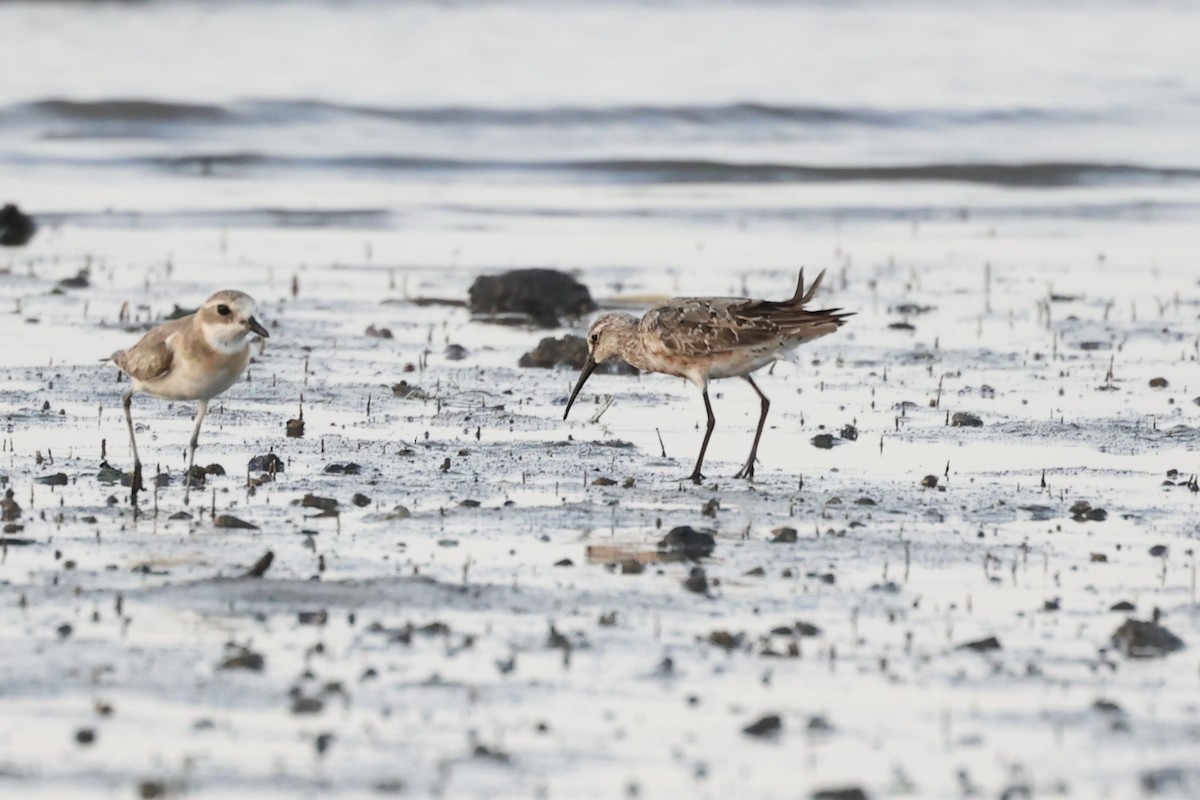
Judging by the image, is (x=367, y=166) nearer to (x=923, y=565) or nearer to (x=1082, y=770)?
(x=923, y=565)

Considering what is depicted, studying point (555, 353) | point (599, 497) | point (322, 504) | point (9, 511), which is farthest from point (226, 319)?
point (555, 353)

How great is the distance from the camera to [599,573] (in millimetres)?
9711

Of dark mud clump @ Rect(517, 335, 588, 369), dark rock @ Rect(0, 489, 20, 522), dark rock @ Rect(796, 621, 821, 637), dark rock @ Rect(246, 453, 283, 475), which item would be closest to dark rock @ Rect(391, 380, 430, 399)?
dark mud clump @ Rect(517, 335, 588, 369)

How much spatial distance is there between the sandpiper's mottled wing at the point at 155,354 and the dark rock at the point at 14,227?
12.0 meters

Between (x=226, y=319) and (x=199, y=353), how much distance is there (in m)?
0.25

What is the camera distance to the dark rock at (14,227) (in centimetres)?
2327

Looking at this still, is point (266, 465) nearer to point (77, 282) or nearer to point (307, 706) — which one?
point (307, 706)

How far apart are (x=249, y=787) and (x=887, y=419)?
26.6ft

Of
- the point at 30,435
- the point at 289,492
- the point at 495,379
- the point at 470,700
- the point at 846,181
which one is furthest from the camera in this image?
the point at 846,181

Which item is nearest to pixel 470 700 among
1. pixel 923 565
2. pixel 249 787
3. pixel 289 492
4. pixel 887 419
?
pixel 249 787

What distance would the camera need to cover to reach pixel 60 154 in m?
33.0

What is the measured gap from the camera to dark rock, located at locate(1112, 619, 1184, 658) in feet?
27.8

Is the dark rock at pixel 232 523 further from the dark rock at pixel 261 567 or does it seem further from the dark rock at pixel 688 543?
the dark rock at pixel 688 543

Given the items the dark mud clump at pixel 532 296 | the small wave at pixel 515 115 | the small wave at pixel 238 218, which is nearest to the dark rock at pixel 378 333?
the dark mud clump at pixel 532 296
